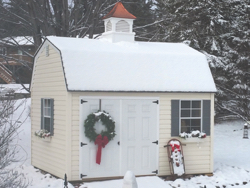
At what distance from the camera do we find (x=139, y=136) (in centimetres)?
1074

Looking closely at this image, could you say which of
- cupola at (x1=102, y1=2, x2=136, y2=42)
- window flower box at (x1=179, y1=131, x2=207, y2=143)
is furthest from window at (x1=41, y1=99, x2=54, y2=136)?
window flower box at (x1=179, y1=131, x2=207, y2=143)

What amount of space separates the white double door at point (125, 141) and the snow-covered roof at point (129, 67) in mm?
427

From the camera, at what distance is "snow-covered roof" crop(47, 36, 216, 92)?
10.3 metres

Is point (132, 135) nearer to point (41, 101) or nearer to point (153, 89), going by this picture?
point (153, 89)

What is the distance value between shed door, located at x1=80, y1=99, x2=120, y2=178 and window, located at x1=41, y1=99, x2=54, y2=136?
1.13m

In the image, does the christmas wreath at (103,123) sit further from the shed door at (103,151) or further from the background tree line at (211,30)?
the background tree line at (211,30)

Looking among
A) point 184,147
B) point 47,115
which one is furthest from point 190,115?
point 47,115

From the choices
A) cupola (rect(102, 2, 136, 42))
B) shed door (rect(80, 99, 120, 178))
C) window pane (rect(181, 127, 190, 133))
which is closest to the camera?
shed door (rect(80, 99, 120, 178))

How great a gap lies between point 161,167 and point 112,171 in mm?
1346

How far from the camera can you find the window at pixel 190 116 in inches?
434

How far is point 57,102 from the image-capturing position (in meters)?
10.6

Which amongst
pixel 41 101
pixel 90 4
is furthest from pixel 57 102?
pixel 90 4

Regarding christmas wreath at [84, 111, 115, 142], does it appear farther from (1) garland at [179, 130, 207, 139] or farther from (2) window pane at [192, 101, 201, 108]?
(2) window pane at [192, 101, 201, 108]

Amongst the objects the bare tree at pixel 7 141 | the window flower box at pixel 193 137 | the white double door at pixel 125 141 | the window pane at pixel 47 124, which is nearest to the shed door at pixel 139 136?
the white double door at pixel 125 141
